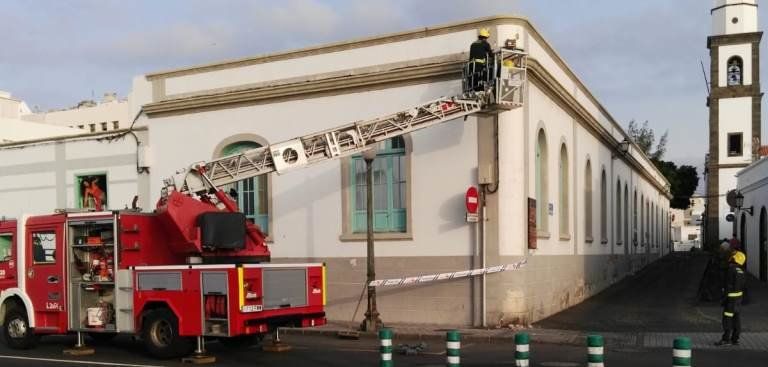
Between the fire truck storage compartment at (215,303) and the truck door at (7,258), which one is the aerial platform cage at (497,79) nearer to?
the fire truck storage compartment at (215,303)

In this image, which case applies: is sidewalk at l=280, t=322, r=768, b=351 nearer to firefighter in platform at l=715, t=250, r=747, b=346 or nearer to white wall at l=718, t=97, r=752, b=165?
firefighter in platform at l=715, t=250, r=747, b=346

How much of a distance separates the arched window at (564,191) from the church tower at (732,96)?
3108 centimetres

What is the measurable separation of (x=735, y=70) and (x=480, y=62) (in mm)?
39678

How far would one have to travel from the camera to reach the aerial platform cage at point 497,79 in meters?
15.3

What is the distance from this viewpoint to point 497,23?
1631 cm

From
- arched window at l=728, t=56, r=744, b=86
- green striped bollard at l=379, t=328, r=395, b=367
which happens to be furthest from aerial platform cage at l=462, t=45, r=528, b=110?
arched window at l=728, t=56, r=744, b=86

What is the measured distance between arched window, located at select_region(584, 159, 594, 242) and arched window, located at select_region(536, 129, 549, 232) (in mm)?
5281

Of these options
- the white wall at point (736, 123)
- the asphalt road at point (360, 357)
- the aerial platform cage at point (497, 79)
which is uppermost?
the white wall at point (736, 123)

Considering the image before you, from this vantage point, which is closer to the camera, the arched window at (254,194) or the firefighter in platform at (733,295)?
the firefighter in platform at (733,295)

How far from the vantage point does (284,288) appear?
12.3 meters

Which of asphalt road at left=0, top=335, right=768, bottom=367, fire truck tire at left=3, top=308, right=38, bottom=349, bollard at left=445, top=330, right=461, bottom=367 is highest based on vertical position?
bollard at left=445, top=330, right=461, bottom=367

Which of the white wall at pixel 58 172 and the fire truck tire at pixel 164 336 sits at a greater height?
the white wall at pixel 58 172

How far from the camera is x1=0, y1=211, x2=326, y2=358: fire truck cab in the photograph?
11656 mm

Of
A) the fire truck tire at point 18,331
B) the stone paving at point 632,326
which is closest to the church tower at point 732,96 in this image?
the stone paving at point 632,326
